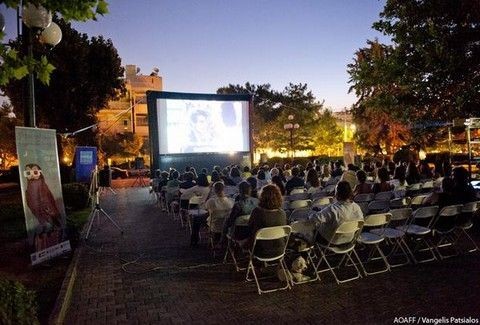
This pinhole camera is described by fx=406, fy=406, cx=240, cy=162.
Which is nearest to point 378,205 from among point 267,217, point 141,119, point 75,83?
point 267,217

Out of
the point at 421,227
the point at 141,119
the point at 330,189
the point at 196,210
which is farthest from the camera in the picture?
the point at 141,119

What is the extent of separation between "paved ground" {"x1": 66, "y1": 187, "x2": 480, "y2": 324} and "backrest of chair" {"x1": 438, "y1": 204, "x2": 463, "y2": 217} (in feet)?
2.30

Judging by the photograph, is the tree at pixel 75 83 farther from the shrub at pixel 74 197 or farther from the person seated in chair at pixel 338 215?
the person seated in chair at pixel 338 215

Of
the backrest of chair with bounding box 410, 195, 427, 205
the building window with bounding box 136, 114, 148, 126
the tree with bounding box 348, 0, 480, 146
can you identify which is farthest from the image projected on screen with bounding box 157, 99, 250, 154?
the building window with bounding box 136, 114, 148, 126

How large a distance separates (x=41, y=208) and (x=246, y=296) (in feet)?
12.1

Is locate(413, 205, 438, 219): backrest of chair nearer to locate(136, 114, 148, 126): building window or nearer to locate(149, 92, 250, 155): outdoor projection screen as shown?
locate(149, 92, 250, 155): outdoor projection screen

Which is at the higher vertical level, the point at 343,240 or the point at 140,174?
the point at 343,240

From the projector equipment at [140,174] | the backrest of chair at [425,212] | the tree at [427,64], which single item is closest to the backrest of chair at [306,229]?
the backrest of chair at [425,212]

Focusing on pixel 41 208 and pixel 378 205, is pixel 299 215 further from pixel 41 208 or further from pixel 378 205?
pixel 41 208

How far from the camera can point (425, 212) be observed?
600 cm

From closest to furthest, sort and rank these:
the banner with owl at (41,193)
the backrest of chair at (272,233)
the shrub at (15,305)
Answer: the shrub at (15,305) < the backrest of chair at (272,233) < the banner with owl at (41,193)

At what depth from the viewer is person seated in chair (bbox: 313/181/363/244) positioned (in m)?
5.30

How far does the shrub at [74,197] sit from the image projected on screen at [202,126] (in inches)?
272

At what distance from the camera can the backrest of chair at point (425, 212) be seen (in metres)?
5.95
